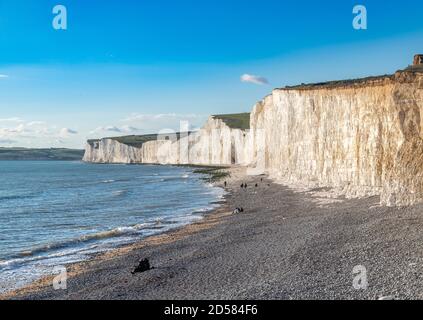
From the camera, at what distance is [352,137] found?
36.0 m

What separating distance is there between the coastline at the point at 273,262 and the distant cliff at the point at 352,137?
278 cm

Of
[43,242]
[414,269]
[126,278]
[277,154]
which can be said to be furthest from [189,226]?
[277,154]

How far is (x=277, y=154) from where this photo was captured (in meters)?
62.2

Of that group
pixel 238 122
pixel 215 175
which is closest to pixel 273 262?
pixel 215 175

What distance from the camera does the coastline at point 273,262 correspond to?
12.4m

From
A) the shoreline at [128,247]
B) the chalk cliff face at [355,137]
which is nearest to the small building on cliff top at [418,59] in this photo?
the chalk cliff face at [355,137]

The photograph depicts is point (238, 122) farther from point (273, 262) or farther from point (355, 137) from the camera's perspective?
point (273, 262)

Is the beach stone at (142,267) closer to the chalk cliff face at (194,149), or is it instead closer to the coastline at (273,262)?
the coastline at (273,262)

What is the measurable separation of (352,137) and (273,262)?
888 inches

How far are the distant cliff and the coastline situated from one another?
2.78m

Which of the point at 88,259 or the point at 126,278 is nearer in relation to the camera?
the point at 126,278
